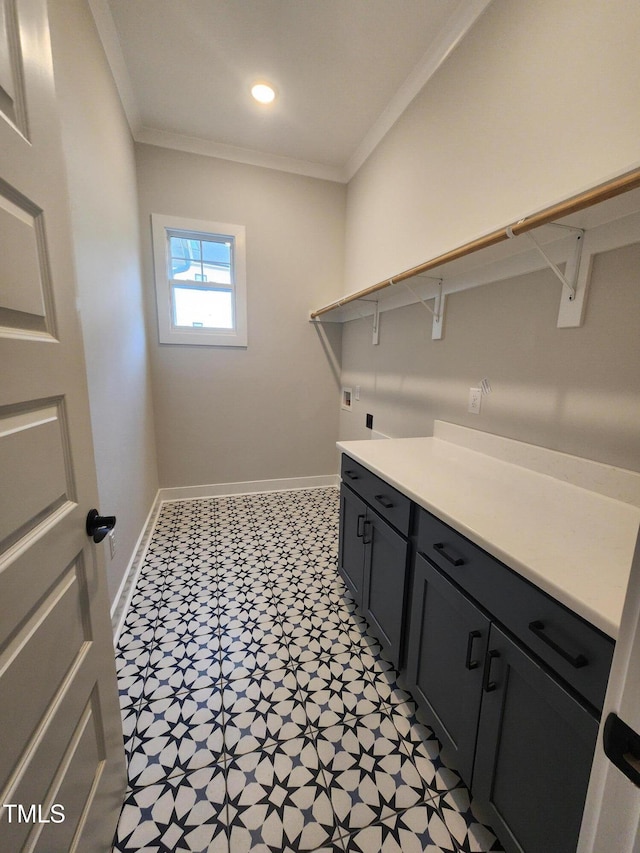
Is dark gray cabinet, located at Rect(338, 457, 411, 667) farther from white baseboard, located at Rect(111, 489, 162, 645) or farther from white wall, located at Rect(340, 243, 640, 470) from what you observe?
white baseboard, located at Rect(111, 489, 162, 645)

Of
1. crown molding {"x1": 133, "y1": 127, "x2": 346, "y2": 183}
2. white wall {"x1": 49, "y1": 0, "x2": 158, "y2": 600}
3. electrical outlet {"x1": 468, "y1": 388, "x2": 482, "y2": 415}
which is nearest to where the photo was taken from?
white wall {"x1": 49, "y1": 0, "x2": 158, "y2": 600}

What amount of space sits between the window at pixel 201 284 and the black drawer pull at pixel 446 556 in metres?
2.55

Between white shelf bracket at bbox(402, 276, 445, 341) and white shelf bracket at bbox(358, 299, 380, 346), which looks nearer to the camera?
white shelf bracket at bbox(402, 276, 445, 341)

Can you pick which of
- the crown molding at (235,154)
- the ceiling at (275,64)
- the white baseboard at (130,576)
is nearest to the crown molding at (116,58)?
the ceiling at (275,64)

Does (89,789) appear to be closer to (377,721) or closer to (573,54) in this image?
(377,721)

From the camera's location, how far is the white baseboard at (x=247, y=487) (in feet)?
10.2

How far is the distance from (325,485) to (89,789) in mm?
2871

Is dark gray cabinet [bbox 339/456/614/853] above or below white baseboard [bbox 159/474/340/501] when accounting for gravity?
above

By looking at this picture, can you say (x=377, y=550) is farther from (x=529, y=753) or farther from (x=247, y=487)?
(x=247, y=487)

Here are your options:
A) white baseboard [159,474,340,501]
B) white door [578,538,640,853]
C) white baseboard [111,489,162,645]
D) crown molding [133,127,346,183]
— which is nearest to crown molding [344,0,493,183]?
crown molding [133,127,346,183]

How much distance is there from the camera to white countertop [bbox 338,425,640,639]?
66 cm

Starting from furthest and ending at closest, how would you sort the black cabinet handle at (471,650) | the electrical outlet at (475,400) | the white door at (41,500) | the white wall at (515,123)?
the electrical outlet at (475,400)
the white wall at (515,123)
the black cabinet handle at (471,650)
the white door at (41,500)

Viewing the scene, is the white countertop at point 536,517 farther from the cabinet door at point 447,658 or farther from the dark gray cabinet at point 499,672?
the cabinet door at point 447,658

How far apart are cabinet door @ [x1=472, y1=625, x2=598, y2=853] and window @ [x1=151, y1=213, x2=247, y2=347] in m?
2.88
